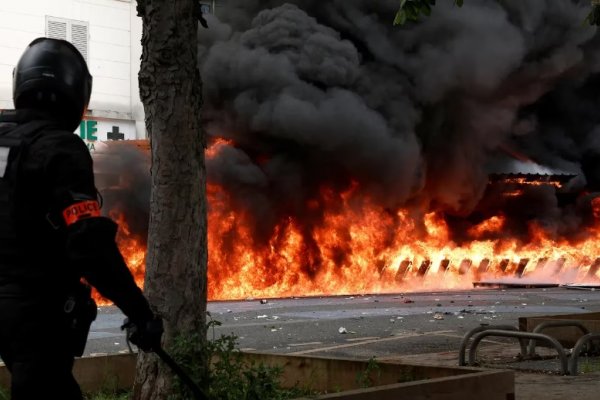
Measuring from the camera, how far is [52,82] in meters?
3.04

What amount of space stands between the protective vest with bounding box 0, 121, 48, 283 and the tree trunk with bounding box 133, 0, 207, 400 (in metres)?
1.82

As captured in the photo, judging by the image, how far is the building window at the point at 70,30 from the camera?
84.1 feet

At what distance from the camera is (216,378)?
14.5 ft

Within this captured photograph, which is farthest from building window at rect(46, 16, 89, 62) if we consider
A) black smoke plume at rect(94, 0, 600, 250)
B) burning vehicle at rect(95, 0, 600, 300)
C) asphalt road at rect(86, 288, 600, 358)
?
asphalt road at rect(86, 288, 600, 358)

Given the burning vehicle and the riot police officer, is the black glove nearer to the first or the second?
the riot police officer

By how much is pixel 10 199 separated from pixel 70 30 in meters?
24.1

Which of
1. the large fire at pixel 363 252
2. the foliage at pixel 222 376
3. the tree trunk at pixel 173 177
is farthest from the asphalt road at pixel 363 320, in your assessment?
the large fire at pixel 363 252

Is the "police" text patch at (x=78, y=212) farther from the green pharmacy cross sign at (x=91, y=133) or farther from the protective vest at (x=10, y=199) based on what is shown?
the green pharmacy cross sign at (x=91, y=133)

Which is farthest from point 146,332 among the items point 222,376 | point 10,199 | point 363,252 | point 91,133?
point 91,133

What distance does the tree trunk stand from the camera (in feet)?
15.4

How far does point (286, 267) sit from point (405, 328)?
36.2ft

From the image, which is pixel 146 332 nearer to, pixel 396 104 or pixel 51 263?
pixel 51 263

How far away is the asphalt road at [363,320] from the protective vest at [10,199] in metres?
3.70

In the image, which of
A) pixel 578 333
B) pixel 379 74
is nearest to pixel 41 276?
pixel 578 333
